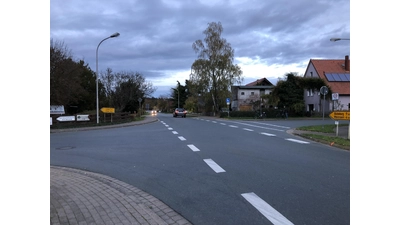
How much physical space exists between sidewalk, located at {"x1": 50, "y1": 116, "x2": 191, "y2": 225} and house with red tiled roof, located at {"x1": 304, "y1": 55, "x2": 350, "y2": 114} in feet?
134

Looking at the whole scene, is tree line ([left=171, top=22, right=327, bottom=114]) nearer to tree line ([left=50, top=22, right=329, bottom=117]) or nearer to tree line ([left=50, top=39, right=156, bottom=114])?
tree line ([left=50, top=22, right=329, bottom=117])

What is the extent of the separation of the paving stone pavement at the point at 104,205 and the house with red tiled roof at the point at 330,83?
40.8 metres

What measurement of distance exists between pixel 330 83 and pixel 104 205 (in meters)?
46.8

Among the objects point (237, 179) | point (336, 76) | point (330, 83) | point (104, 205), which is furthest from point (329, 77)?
point (104, 205)

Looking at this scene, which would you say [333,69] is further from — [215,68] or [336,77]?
[215,68]

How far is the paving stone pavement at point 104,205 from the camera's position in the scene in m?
3.88

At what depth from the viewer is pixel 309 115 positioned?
141 ft

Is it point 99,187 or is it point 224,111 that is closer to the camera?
point 99,187

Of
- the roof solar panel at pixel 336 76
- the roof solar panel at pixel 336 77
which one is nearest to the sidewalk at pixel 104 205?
the roof solar panel at pixel 336 76

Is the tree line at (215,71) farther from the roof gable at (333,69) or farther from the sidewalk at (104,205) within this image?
the sidewalk at (104,205)

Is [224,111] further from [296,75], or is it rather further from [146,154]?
[146,154]

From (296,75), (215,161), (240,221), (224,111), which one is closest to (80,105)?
(224,111)
